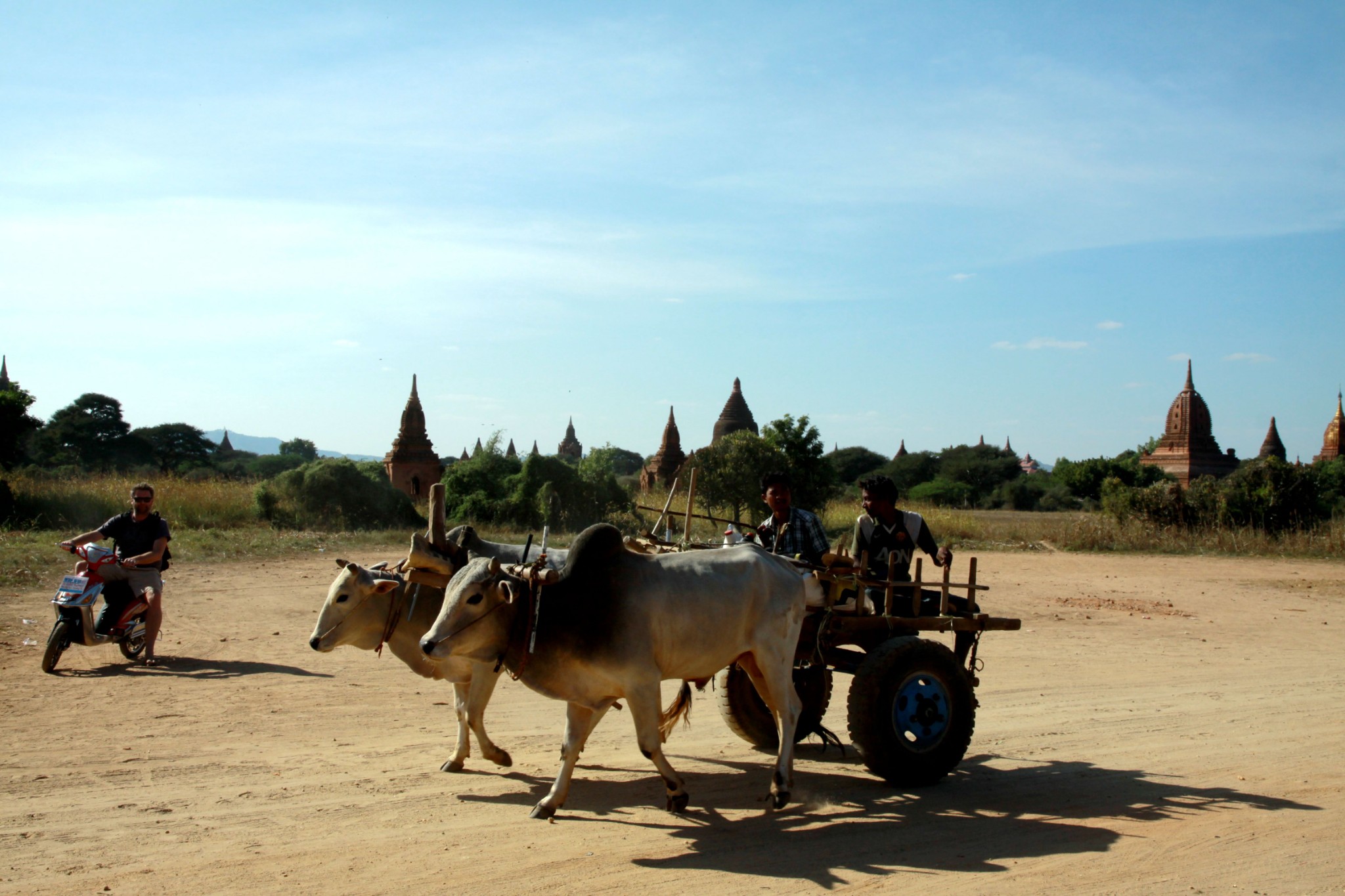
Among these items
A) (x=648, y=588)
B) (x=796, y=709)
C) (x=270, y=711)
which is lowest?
(x=270, y=711)

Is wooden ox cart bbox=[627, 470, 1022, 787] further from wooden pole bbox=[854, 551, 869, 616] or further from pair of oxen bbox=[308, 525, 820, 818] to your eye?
pair of oxen bbox=[308, 525, 820, 818]

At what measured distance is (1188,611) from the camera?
16156 millimetres

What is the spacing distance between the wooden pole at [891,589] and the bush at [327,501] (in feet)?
60.6

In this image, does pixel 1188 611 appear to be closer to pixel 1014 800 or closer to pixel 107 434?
pixel 1014 800

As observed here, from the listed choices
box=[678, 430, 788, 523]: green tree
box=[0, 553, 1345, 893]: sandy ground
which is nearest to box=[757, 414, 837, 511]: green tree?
box=[678, 430, 788, 523]: green tree

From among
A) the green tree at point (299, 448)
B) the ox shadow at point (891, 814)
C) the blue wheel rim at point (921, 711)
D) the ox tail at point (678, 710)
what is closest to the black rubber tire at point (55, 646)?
the ox shadow at point (891, 814)

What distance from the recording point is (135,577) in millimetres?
9781

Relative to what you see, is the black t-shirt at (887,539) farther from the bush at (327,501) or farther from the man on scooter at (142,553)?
the bush at (327,501)

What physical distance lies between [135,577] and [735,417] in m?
37.1

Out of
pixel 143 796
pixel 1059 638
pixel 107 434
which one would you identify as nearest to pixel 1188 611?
pixel 1059 638

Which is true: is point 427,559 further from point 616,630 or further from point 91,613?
point 91,613

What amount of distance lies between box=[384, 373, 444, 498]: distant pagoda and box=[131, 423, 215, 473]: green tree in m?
23.2

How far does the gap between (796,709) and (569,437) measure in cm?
7974

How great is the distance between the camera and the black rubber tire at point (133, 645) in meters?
9.71
